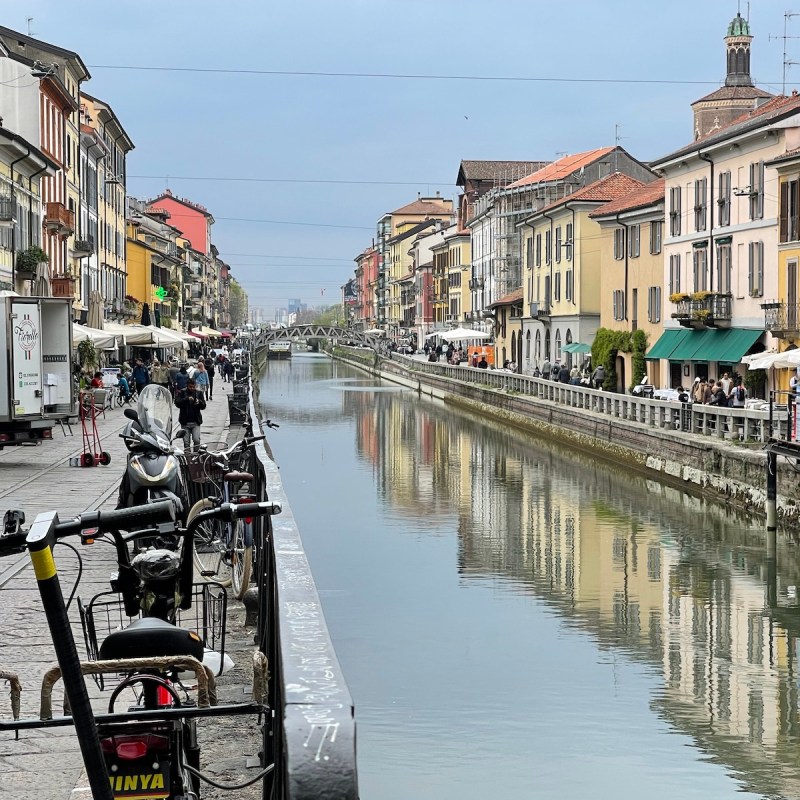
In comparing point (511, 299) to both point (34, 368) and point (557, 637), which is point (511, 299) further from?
point (557, 637)

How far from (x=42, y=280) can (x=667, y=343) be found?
20.0m

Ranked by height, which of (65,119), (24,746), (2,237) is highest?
(65,119)

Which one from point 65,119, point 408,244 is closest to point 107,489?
point 65,119

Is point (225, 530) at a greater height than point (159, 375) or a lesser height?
lesser

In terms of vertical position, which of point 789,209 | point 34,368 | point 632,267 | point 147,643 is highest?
point 789,209

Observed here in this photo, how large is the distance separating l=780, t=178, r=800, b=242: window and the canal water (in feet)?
26.5

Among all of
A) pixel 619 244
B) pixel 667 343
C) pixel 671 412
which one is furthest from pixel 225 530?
pixel 619 244

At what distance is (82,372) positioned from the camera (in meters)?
35.2

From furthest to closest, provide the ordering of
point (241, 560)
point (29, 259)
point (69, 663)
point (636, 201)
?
1. point (636, 201)
2. point (29, 259)
3. point (241, 560)
4. point (69, 663)

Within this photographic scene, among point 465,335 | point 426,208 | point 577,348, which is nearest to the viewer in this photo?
point 577,348

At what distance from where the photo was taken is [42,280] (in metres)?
40.7

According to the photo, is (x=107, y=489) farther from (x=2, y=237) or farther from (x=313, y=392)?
(x=313, y=392)

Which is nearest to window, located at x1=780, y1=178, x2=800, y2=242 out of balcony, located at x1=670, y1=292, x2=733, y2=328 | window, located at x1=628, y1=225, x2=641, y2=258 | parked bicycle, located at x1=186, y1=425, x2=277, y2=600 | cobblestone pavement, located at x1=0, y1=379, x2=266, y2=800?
balcony, located at x1=670, y1=292, x2=733, y2=328

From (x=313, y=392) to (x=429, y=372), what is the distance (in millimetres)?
6508
